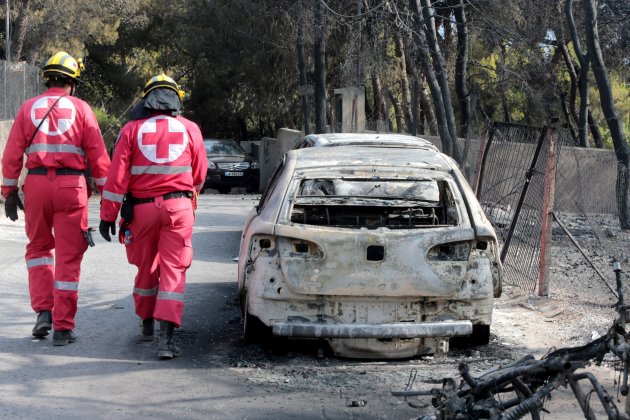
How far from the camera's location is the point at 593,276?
11.0 m

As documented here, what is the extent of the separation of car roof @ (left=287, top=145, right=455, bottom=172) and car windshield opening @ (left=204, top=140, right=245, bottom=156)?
68.8ft

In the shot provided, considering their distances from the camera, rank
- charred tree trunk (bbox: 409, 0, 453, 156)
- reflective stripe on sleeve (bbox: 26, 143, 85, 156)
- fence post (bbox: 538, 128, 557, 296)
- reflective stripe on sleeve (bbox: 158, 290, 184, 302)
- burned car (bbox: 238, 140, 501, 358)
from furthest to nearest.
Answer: charred tree trunk (bbox: 409, 0, 453, 156) < fence post (bbox: 538, 128, 557, 296) < reflective stripe on sleeve (bbox: 26, 143, 85, 156) < reflective stripe on sleeve (bbox: 158, 290, 184, 302) < burned car (bbox: 238, 140, 501, 358)

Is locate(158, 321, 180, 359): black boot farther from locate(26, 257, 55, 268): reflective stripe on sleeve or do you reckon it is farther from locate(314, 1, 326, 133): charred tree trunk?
locate(314, 1, 326, 133): charred tree trunk

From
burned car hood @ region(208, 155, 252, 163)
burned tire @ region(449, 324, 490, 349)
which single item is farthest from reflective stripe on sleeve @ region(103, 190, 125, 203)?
burned car hood @ region(208, 155, 252, 163)

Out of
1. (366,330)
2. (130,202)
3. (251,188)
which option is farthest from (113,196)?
(251,188)

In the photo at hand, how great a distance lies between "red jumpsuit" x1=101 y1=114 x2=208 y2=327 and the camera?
6.93 m

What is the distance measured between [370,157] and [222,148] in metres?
22.1

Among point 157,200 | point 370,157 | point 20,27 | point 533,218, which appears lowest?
point 533,218

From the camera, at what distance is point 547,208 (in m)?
9.20

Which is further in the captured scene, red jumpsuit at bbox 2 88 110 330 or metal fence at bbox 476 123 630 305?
metal fence at bbox 476 123 630 305

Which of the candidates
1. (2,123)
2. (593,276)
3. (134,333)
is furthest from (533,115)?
(134,333)

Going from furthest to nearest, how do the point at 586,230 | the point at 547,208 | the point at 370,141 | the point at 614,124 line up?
the point at 614,124 < the point at 586,230 < the point at 547,208 < the point at 370,141

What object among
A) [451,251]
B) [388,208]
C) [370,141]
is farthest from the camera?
[370,141]

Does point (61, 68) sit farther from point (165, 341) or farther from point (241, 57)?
point (241, 57)
